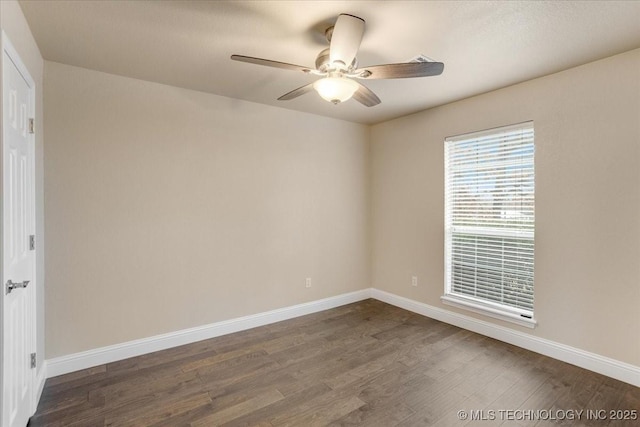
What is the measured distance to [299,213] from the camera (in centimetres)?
392

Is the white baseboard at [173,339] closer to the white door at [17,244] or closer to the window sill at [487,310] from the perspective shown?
the white door at [17,244]

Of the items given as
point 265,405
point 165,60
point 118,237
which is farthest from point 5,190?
point 265,405

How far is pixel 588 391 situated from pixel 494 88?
2.72m

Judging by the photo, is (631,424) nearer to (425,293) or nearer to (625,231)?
(625,231)

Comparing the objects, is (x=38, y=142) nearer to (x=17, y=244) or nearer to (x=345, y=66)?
(x=17, y=244)

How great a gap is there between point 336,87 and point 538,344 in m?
2.95

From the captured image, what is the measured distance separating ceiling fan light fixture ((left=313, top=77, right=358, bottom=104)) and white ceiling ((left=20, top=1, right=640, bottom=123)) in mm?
395

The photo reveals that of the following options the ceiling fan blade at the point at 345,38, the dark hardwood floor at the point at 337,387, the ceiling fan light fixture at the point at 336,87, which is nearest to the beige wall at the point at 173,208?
the dark hardwood floor at the point at 337,387

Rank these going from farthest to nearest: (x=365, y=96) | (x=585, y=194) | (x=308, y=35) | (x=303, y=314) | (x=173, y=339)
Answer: (x=303, y=314)
(x=173, y=339)
(x=585, y=194)
(x=365, y=96)
(x=308, y=35)

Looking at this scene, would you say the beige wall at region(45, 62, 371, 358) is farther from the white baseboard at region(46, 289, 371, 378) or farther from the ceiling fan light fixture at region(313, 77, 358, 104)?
the ceiling fan light fixture at region(313, 77, 358, 104)

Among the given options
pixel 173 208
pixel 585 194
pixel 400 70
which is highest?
pixel 400 70

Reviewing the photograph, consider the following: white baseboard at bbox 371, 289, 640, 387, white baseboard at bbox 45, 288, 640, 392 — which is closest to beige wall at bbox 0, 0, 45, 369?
white baseboard at bbox 45, 288, 640, 392

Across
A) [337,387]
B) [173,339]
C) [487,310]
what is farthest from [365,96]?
[173,339]

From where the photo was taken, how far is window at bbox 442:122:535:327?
300cm
